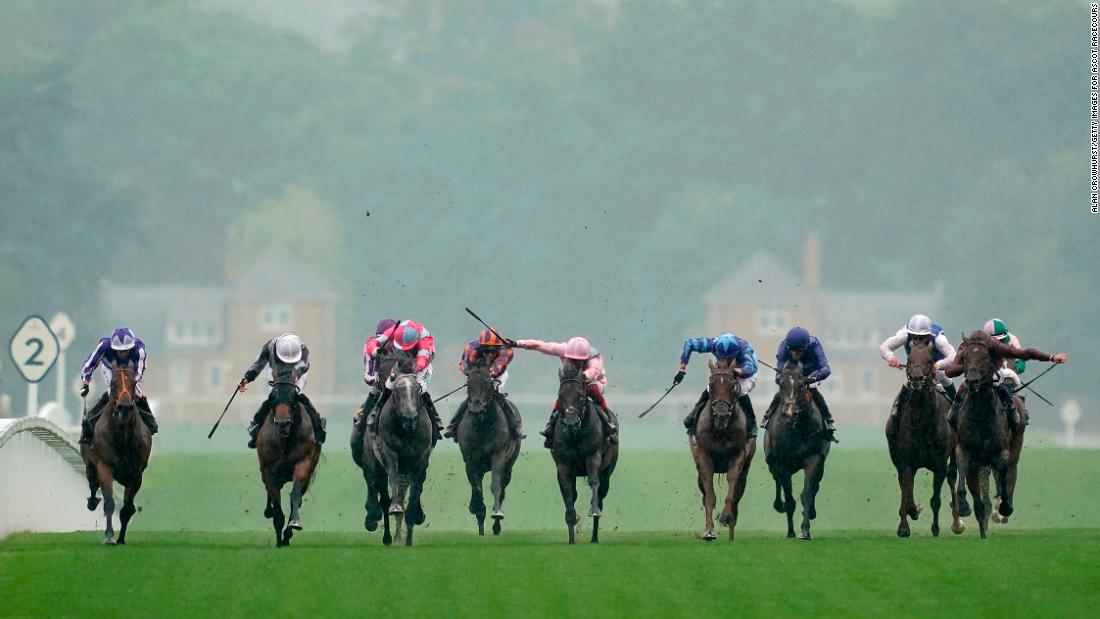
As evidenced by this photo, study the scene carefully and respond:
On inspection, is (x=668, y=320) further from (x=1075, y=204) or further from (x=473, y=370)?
(x=473, y=370)

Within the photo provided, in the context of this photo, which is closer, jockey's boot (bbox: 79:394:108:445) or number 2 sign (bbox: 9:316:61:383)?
jockey's boot (bbox: 79:394:108:445)

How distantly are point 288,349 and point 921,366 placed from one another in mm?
5889

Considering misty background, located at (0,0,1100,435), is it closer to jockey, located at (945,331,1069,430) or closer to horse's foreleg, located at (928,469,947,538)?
horse's foreleg, located at (928,469,947,538)

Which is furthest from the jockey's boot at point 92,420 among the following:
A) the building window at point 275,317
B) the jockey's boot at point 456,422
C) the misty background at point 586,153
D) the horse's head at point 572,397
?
the building window at point 275,317

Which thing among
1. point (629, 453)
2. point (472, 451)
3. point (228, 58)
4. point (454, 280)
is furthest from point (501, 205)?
point (472, 451)

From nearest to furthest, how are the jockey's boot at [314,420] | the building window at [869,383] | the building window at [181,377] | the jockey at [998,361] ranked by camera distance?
1. the jockey's boot at [314,420]
2. the jockey at [998,361]
3. the building window at [869,383]
4. the building window at [181,377]

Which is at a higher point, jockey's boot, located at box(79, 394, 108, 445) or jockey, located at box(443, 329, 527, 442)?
jockey, located at box(443, 329, 527, 442)

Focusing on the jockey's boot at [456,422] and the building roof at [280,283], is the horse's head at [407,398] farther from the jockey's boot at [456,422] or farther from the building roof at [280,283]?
the building roof at [280,283]

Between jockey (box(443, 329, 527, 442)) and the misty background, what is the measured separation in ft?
254

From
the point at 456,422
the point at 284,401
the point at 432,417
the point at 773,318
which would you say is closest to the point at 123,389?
the point at 284,401

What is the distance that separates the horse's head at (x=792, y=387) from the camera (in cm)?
2347

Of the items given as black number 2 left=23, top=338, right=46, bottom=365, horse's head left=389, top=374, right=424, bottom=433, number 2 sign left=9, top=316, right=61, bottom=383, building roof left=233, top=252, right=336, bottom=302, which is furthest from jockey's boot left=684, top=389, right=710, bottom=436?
building roof left=233, top=252, right=336, bottom=302

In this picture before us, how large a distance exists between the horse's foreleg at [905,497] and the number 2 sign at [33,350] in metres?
14.0

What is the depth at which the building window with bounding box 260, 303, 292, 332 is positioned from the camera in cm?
11906
